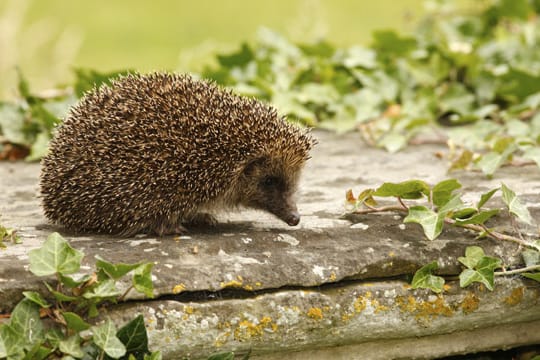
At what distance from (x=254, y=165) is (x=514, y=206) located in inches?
57.0

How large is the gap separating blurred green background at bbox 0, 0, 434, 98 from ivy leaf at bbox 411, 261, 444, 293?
17.8 ft

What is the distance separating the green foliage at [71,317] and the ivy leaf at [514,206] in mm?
1945

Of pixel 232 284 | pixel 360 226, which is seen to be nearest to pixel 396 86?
pixel 360 226

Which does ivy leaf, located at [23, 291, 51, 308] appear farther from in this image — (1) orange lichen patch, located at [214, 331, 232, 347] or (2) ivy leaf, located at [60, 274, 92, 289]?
(1) orange lichen patch, located at [214, 331, 232, 347]

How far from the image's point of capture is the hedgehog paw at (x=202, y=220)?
16.1 ft

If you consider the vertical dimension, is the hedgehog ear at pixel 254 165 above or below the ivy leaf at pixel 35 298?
above

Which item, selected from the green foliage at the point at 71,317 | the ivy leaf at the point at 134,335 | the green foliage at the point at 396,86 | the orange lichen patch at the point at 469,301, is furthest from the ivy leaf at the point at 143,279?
the green foliage at the point at 396,86

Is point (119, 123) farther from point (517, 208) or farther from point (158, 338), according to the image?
point (517, 208)

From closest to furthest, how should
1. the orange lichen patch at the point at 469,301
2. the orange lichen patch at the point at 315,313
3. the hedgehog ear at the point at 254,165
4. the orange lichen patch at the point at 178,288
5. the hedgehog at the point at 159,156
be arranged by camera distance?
1. the orange lichen patch at the point at 178,288
2. the orange lichen patch at the point at 315,313
3. the orange lichen patch at the point at 469,301
4. the hedgehog at the point at 159,156
5. the hedgehog ear at the point at 254,165

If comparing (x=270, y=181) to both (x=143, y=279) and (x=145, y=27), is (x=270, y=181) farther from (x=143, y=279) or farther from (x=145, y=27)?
(x=145, y=27)

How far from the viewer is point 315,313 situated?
414 cm

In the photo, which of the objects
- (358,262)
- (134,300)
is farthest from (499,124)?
(134,300)

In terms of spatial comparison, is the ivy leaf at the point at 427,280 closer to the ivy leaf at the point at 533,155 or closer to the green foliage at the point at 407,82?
the ivy leaf at the point at 533,155

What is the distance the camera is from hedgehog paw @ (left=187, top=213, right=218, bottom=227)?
4902 mm
